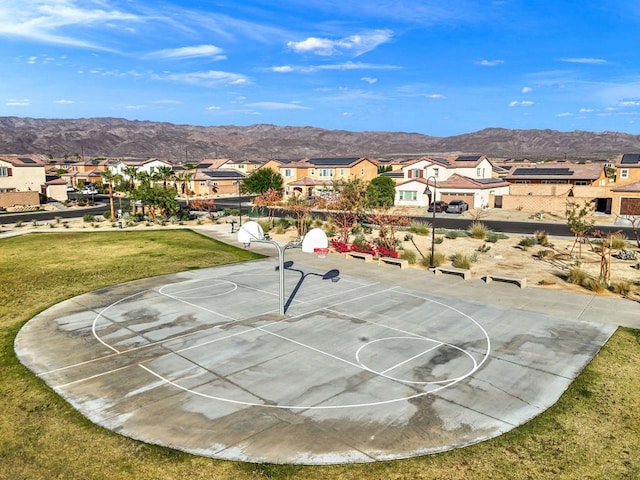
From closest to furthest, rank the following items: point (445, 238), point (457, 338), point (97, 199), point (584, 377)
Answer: point (584, 377) < point (457, 338) < point (445, 238) < point (97, 199)

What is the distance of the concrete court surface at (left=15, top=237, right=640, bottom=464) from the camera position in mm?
12367

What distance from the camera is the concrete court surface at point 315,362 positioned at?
12.4 meters

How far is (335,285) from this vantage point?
27172mm

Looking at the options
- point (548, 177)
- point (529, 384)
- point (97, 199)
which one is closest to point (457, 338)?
point (529, 384)

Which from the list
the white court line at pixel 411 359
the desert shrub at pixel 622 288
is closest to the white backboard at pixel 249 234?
the white court line at pixel 411 359

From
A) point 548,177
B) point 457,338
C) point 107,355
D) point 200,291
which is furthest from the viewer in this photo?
point 548,177

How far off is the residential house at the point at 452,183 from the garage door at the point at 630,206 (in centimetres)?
1731

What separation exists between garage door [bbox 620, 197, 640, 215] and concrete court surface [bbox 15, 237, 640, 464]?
4136 cm

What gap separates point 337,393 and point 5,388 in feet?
36.1

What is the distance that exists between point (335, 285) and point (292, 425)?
14.8 metres

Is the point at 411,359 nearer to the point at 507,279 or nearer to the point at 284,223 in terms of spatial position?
the point at 507,279

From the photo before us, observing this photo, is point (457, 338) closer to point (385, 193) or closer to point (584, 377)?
point (584, 377)

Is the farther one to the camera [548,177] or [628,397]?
[548,177]

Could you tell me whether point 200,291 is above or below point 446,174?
below
